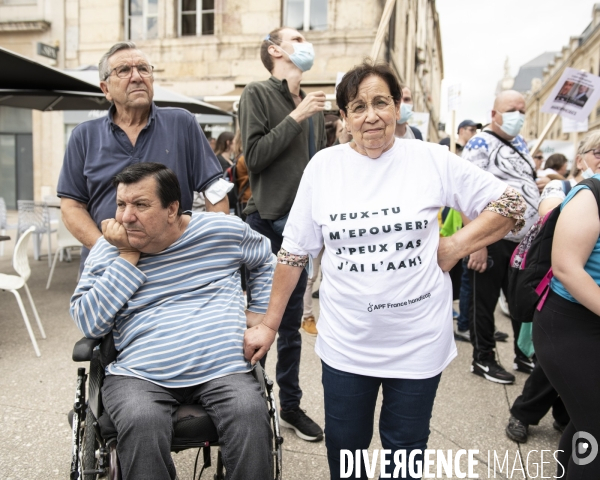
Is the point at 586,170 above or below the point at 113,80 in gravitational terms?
below

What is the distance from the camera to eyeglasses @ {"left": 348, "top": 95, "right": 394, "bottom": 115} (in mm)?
1856

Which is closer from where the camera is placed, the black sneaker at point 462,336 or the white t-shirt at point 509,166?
the white t-shirt at point 509,166

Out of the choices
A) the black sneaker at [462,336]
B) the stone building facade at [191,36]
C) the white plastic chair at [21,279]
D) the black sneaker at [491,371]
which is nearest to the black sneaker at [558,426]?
the black sneaker at [491,371]

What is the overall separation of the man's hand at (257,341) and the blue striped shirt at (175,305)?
0.11ft

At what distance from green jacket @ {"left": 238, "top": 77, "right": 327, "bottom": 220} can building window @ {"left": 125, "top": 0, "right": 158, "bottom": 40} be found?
12.8 m

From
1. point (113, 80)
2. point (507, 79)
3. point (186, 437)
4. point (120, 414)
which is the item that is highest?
point (507, 79)

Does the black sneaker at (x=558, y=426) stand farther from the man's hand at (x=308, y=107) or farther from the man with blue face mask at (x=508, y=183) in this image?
the man's hand at (x=308, y=107)

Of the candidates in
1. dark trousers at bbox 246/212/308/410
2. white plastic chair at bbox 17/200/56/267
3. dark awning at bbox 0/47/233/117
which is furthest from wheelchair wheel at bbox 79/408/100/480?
white plastic chair at bbox 17/200/56/267

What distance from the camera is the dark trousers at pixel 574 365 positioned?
2010 millimetres

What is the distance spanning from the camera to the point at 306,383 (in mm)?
3785

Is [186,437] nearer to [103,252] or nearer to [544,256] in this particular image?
[103,252]

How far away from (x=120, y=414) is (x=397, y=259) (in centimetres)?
107

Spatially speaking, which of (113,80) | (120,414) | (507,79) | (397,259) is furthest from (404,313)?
(507,79)

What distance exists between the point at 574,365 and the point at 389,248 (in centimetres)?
94
